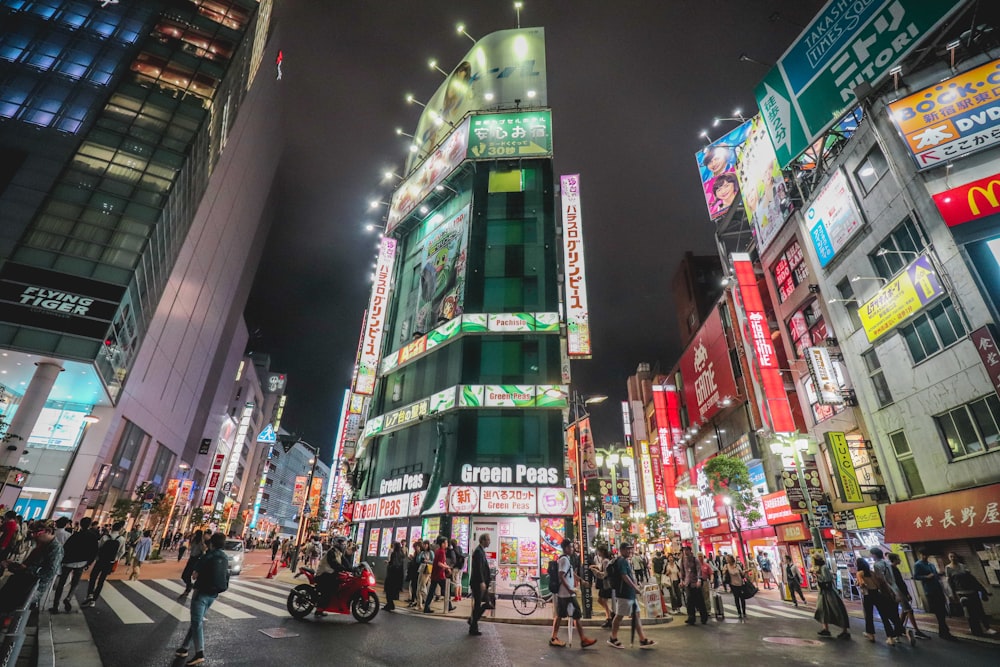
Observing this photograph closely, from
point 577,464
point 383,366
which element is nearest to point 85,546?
point 577,464

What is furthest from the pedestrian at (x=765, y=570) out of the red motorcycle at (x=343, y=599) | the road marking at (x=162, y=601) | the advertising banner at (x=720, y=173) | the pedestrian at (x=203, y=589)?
the pedestrian at (x=203, y=589)

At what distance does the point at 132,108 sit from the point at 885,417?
5661 cm

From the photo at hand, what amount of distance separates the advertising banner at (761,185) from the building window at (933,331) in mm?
12427

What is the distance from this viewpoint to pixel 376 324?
32.2m

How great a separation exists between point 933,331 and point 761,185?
16.6m

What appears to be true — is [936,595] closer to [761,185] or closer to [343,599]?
[343,599]

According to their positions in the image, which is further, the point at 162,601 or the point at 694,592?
the point at 694,592

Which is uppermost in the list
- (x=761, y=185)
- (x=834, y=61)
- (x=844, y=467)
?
(x=761, y=185)

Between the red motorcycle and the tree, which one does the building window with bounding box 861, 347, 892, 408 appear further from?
the red motorcycle

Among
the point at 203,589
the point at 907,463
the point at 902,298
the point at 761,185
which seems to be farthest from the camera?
the point at 761,185

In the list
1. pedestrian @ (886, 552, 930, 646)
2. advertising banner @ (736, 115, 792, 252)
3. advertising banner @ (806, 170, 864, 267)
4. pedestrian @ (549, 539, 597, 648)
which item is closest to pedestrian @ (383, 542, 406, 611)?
pedestrian @ (549, 539, 597, 648)

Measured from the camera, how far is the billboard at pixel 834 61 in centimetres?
1540

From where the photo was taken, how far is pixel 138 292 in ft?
111

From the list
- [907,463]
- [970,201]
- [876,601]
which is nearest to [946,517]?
[907,463]
